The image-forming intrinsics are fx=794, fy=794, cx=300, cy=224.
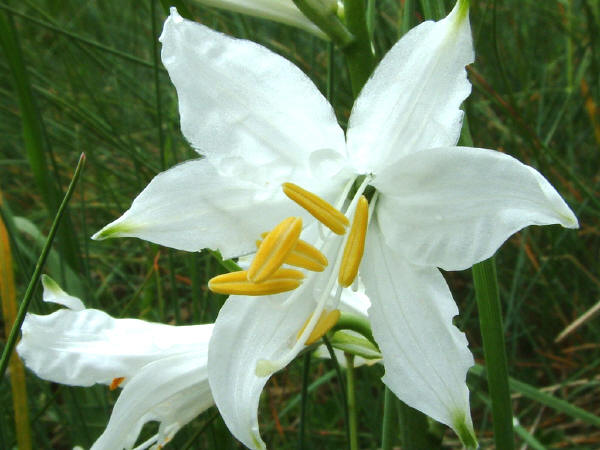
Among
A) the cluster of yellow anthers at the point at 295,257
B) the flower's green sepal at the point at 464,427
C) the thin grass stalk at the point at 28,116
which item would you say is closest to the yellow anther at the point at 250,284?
the cluster of yellow anthers at the point at 295,257

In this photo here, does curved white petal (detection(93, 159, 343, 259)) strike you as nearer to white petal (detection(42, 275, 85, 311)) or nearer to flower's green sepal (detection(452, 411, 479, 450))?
white petal (detection(42, 275, 85, 311))

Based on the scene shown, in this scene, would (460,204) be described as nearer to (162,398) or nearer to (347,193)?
(347,193)

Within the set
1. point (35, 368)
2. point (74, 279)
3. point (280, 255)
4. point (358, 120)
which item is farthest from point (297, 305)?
point (74, 279)

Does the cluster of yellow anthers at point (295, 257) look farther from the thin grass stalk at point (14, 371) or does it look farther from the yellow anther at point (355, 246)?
the thin grass stalk at point (14, 371)

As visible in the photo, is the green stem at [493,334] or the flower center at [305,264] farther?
the green stem at [493,334]

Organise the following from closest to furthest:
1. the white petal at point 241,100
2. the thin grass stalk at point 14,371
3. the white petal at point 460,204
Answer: the white petal at point 460,204 < the white petal at point 241,100 < the thin grass stalk at point 14,371

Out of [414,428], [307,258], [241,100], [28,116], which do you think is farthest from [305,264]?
[28,116]
